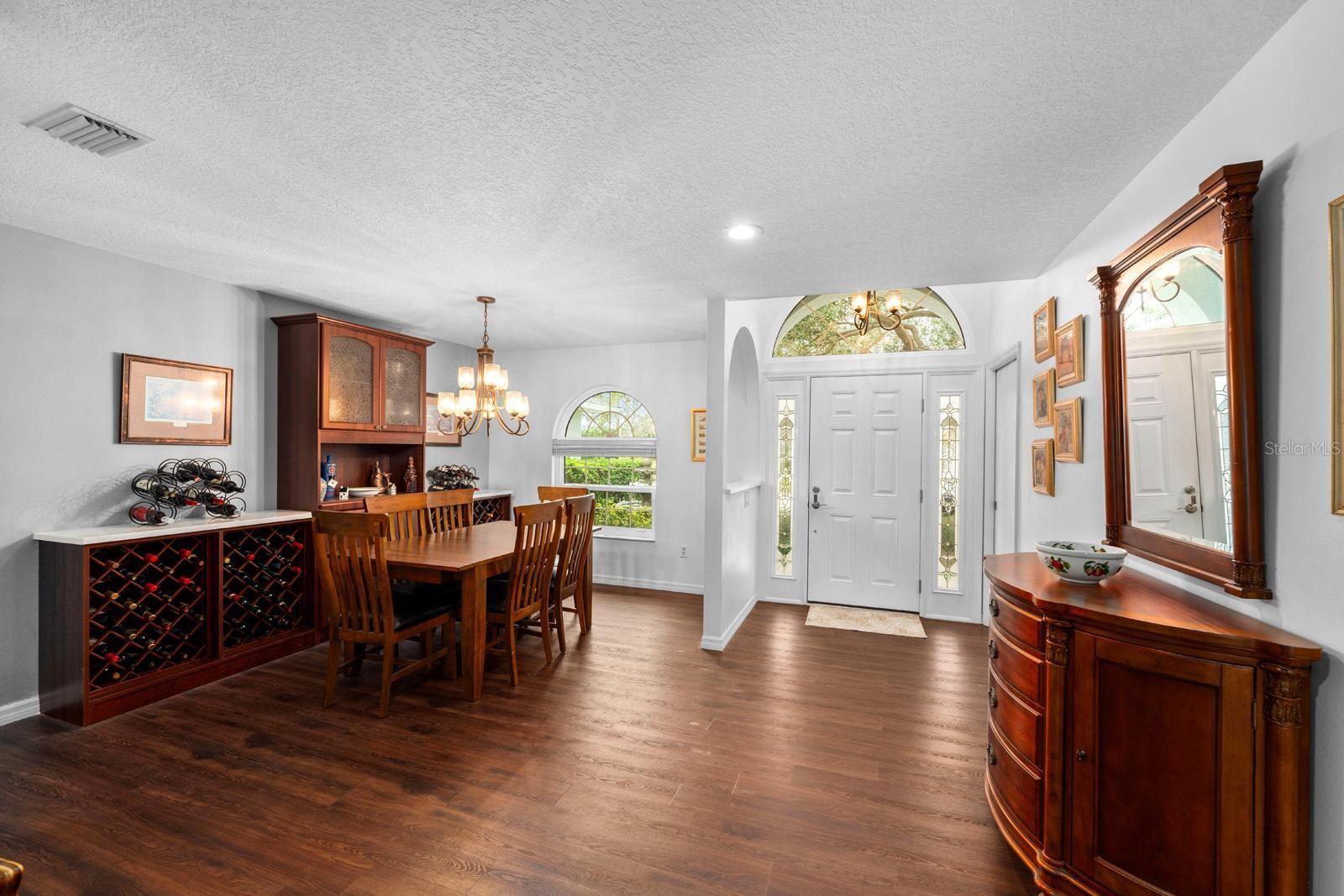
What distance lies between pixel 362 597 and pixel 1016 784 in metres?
2.92

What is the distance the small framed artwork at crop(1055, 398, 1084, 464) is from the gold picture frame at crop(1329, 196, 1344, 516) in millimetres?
1169

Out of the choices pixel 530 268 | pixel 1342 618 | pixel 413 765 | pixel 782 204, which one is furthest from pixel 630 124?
pixel 413 765

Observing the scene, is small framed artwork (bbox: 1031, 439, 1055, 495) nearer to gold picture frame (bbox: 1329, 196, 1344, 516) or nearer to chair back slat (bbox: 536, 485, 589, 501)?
gold picture frame (bbox: 1329, 196, 1344, 516)

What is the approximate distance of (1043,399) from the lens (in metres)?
2.82

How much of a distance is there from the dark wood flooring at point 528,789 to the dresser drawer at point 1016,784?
22 centimetres

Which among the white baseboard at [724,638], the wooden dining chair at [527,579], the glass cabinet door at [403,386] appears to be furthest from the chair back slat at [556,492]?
the white baseboard at [724,638]

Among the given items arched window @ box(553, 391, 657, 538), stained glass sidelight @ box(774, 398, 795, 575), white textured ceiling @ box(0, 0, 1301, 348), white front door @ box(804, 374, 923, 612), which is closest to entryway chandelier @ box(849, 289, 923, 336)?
white front door @ box(804, 374, 923, 612)

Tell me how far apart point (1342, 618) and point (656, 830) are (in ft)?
6.42

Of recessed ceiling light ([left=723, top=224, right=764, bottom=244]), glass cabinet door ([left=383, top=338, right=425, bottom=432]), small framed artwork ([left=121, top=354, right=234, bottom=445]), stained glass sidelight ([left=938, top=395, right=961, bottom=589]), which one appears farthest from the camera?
stained glass sidelight ([left=938, top=395, right=961, bottom=589])

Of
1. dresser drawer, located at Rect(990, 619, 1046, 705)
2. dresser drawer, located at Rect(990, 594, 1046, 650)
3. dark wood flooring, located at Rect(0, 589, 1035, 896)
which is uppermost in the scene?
dresser drawer, located at Rect(990, 594, 1046, 650)

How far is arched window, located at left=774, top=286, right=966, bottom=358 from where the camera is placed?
15.3 feet

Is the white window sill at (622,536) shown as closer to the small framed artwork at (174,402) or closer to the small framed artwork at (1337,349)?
the small framed artwork at (174,402)

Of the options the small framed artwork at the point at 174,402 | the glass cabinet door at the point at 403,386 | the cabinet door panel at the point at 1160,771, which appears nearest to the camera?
the cabinet door panel at the point at 1160,771

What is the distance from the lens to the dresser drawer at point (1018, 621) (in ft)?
5.59
